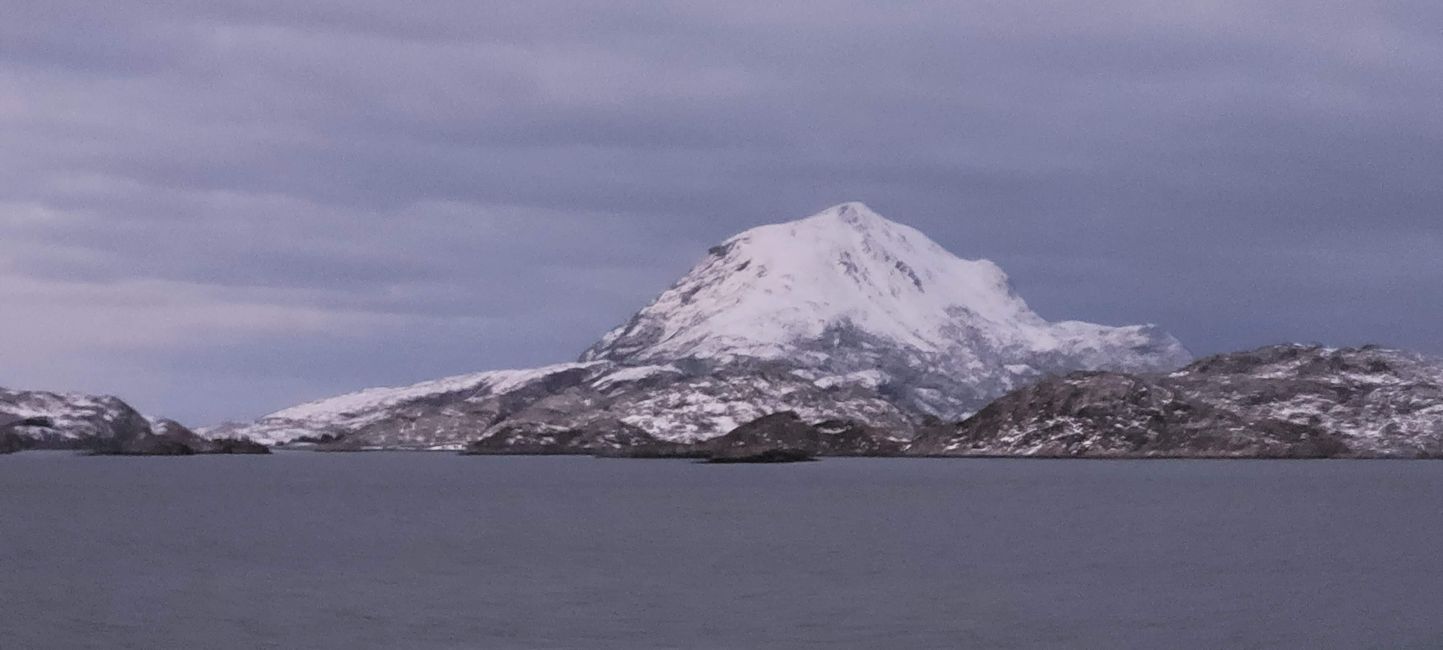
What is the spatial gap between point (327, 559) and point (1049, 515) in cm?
8609

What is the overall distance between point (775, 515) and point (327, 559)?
7111cm

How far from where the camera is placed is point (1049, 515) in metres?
182

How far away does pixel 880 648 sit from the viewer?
74.2 m

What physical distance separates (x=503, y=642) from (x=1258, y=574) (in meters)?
53.7

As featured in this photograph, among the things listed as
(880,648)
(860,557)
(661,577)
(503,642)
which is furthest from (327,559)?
(880,648)

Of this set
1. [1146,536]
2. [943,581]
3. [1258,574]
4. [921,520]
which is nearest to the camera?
[943,581]

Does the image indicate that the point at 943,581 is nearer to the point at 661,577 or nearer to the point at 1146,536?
the point at 661,577

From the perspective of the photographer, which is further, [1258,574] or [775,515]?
[775,515]

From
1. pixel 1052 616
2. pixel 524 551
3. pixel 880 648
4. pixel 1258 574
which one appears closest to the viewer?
pixel 880 648

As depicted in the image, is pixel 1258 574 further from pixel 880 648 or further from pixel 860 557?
pixel 880 648

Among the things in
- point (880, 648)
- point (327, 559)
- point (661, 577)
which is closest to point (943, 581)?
point (661, 577)

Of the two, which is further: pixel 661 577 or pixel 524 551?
pixel 524 551

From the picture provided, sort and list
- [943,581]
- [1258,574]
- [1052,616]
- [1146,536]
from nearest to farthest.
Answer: [1052,616]
[943,581]
[1258,574]
[1146,536]

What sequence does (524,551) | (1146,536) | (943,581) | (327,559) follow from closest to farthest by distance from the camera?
(943,581) → (327,559) → (524,551) → (1146,536)
